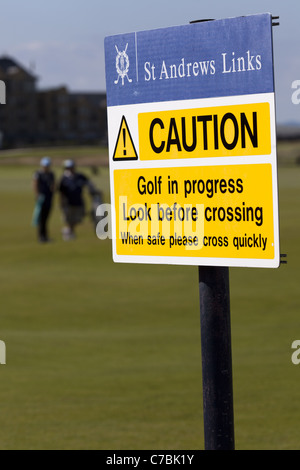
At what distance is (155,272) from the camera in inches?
783

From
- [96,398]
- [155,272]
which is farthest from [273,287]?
[96,398]

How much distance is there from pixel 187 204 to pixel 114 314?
1133 cm

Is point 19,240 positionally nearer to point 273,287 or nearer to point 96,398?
point 273,287

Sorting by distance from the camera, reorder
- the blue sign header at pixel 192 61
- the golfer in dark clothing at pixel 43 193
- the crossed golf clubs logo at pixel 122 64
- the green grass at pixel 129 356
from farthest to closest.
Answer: the golfer in dark clothing at pixel 43 193 → the green grass at pixel 129 356 → the crossed golf clubs logo at pixel 122 64 → the blue sign header at pixel 192 61

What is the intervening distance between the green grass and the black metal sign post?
12.9 ft

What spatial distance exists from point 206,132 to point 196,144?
0.06 metres

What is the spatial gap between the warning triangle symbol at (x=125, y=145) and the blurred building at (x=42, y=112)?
13185 centimetres

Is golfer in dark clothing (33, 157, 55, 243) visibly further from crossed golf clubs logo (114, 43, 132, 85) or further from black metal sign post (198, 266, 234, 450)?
black metal sign post (198, 266, 234, 450)

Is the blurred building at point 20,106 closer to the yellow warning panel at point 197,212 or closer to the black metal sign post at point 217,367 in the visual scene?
the yellow warning panel at point 197,212

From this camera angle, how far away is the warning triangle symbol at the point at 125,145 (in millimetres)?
4008

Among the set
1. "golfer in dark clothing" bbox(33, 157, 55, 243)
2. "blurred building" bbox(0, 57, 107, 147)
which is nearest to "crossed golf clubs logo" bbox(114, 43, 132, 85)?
"golfer in dark clothing" bbox(33, 157, 55, 243)

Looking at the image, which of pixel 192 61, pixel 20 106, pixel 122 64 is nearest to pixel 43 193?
pixel 122 64

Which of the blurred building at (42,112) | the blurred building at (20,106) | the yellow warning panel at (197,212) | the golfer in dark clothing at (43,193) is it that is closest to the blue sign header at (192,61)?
the yellow warning panel at (197,212)

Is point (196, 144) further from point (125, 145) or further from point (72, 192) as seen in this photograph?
point (72, 192)
